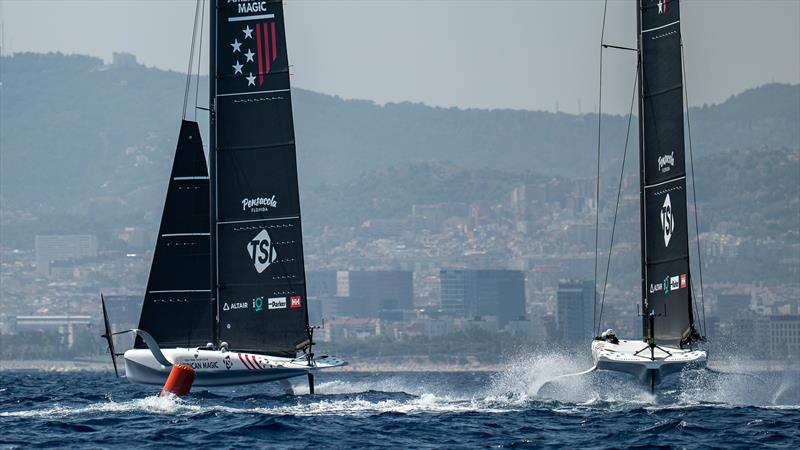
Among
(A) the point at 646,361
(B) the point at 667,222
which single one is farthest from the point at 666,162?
(A) the point at 646,361

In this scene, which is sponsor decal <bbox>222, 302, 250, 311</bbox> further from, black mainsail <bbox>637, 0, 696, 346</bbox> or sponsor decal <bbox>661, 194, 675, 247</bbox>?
sponsor decal <bbox>661, 194, 675, 247</bbox>

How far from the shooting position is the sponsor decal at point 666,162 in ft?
130

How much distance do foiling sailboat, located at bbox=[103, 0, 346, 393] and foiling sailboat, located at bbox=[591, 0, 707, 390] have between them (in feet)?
27.7

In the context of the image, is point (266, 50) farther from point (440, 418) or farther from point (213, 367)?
point (440, 418)

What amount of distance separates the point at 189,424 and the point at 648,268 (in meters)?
13.1

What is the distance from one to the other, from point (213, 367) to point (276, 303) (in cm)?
258

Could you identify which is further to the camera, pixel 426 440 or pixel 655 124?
pixel 655 124

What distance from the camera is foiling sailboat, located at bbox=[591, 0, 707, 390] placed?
129 feet

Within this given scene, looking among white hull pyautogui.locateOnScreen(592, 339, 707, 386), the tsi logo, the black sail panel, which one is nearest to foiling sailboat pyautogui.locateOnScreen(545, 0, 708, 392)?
white hull pyautogui.locateOnScreen(592, 339, 707, 386)

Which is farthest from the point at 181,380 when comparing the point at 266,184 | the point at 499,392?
the point at 499,392

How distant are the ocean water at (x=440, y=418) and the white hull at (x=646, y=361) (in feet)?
2.35

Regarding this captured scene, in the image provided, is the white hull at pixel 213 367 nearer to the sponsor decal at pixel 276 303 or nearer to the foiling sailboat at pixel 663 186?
the sponsor decal at pixel 276 303

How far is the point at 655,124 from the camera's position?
131 feet

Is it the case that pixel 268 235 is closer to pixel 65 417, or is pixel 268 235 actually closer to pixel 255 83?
pixel 255 83
